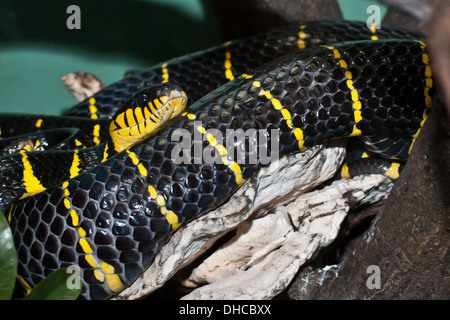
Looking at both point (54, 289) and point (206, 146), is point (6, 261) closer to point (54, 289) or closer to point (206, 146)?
point (54, 289)

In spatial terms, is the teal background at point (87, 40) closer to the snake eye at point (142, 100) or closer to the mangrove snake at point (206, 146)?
the snake eye at point (142, 100)

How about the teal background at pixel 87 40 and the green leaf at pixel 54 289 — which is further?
the teal background at pixel 87 40

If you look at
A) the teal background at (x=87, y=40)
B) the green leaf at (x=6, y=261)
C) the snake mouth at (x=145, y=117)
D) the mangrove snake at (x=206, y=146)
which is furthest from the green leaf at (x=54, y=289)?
the teal background at (x=87, y=40)

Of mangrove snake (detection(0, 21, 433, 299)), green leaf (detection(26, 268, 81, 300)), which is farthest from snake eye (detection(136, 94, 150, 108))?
green leaf (detection(26, 268, 81, 300))

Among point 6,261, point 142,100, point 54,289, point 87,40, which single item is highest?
point 87,40

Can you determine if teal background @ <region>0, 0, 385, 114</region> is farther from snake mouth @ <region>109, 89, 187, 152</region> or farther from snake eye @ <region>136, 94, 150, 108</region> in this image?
snake eye @ <region>136, 94, 150, 108</region>

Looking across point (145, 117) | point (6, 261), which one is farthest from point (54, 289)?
point (145, 117)

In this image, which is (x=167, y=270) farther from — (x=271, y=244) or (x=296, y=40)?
(x=296, y=40)
